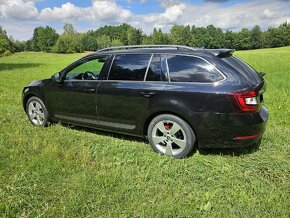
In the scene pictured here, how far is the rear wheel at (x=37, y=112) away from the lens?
22.0 ft

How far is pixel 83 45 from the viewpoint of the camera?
100m

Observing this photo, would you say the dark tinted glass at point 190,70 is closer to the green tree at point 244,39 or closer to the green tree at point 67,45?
the green tree at point 67,45

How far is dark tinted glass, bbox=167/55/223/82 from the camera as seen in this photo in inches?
178

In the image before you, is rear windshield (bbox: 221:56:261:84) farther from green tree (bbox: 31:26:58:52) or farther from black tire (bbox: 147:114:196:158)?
green tree (bbox: 31:26:58:52)

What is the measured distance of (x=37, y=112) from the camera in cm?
684

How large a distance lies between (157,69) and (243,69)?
4.35 ft

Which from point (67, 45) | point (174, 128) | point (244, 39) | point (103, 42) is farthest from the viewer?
point (103, 42)

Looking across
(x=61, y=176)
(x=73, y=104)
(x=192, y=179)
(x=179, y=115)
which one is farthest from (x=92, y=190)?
(x=73, y=104)

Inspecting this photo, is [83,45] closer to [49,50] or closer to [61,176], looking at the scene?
[49,50]

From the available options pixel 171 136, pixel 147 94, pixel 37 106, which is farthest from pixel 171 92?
pixel 37 106

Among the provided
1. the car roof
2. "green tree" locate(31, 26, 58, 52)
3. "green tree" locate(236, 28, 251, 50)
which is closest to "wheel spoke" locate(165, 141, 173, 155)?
the car roof

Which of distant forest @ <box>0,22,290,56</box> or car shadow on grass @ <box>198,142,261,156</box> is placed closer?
car shadow on grass @ <box>198,142,261,156</box>

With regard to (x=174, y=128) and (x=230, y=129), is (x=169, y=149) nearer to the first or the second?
(x=174, y=128)

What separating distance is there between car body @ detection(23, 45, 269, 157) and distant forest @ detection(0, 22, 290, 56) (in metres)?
81.8
